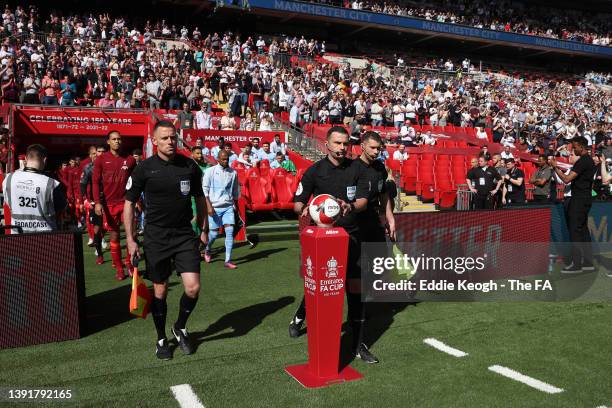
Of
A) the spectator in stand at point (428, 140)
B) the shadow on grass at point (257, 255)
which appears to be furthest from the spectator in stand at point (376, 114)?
the shadow on grass at point (257, 255)

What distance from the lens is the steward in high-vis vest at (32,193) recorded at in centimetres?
572

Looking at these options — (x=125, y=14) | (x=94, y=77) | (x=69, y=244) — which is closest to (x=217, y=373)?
(x=69, y=244)

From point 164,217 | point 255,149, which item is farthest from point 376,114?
point 164,217

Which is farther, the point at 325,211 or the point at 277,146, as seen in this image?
the point at 277,146

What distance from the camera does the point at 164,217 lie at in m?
4.82

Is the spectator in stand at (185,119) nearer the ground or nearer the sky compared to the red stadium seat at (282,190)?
nearer the sky

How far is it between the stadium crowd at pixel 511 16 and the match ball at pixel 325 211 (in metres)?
36.0

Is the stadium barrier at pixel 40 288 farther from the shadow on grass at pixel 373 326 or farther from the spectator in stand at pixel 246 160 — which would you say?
the spectator in stand at pixel 246 160

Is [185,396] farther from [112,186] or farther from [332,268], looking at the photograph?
[112,186]

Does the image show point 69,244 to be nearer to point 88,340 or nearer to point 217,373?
point 88,340

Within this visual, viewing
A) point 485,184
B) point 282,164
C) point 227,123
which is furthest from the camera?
point 227,123

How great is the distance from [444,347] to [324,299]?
1.55 metres

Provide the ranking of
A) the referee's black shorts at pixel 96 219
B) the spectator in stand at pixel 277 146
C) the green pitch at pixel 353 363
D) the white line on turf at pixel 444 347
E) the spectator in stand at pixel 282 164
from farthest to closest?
1. the spectator in stand at pixel 277 146
2. the spectator in stand at pixel 282 164
3. the referee's black shorts at pixel 96 219
4. the white line on turf at pixel 444 347
5. the green pitch at pixel 353 363

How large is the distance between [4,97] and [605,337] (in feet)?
53.9
